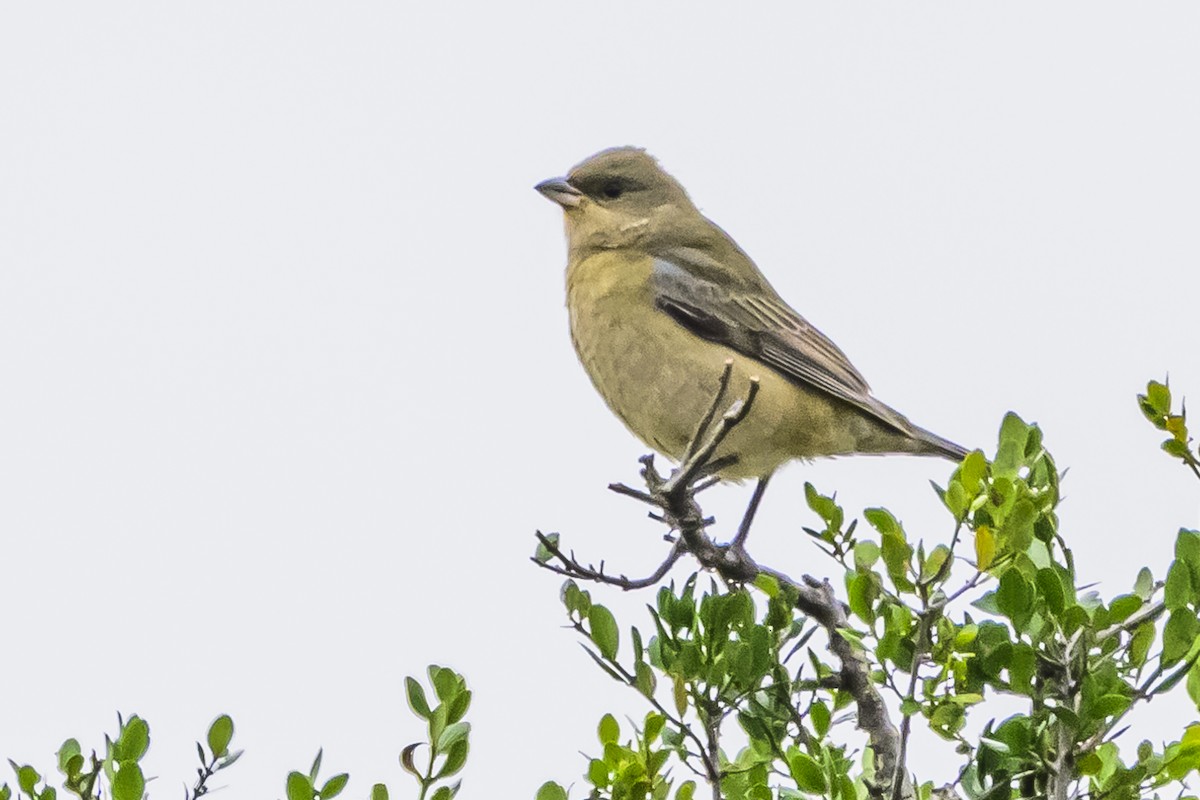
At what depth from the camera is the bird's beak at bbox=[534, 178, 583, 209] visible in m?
7.79

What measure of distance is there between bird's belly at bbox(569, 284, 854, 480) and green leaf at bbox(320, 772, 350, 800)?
347cm

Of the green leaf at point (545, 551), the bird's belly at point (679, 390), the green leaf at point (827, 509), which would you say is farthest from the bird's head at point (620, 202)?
the green leaf at point (827, 509)

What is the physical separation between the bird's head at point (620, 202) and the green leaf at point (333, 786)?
15.1 ft

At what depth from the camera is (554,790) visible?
10.5 ft

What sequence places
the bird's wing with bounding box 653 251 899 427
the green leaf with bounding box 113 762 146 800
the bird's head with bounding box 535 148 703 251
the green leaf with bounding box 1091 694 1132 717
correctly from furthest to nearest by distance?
the bird's head with bounding box 535 148 703 251, the bird's wing with bounding box 653 251 899 427, the green leaf with bounding box 113 762 146 800, the green leaf with bounding box 1091 694 1132 717

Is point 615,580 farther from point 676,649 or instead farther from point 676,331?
point 676,331

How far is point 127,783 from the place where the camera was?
10.4 ft

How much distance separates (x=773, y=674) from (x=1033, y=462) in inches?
31.7

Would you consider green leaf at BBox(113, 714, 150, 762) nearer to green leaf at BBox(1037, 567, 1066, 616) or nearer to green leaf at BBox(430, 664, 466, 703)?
green leaf at BBox(430, 664, 466, 703)

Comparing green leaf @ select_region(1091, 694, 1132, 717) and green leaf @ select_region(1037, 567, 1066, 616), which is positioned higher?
green leaf @ select_region(1037, 567, 1066, 616)

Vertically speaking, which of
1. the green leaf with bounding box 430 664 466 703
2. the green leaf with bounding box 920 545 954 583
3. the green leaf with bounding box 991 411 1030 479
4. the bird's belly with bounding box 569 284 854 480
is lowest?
the green leaf with bounding box 430 664 466 703

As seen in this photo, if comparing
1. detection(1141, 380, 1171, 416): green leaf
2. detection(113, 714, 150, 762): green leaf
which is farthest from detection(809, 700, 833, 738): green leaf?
detection(113, 714, 150, 762): green leaf

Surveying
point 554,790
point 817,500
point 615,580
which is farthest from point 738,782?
point 615,580

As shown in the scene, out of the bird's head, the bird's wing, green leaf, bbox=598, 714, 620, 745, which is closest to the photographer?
green leaf, bbox=598, 714, 620, 745
